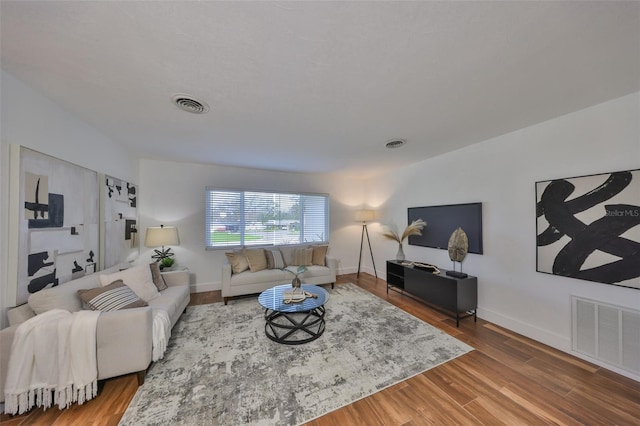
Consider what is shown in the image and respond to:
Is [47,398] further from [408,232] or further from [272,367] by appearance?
[408,232]

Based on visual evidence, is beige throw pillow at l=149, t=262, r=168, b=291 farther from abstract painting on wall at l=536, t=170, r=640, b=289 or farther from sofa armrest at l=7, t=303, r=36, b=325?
abstract painting on wall at l=536, t=170, r=640, b=289

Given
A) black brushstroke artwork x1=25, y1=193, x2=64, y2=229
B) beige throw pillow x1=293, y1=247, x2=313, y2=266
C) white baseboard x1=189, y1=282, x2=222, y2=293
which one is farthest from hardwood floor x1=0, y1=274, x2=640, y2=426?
beige throw pillow x1=293, y1=247, x2=313, y2=266

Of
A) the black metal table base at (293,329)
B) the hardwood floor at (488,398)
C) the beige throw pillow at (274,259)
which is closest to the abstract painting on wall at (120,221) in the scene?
the hardwood floor at (488,398)

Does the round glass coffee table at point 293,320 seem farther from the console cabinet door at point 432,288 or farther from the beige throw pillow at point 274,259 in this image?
the console cabinet door at point 432,288

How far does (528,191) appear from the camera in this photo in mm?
2484

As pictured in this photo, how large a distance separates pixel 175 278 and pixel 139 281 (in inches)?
20.9

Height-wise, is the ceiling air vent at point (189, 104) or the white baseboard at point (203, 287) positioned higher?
the ceiling air vent at point (189, 104)

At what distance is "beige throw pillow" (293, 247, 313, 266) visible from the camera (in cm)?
419

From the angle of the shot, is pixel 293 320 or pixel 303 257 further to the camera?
pixel 303 257

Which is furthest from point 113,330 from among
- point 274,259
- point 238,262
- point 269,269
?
point 274,259

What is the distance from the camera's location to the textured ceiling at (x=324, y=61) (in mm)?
1084

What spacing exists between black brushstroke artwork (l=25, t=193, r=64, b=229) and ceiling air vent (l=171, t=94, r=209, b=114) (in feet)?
4.55

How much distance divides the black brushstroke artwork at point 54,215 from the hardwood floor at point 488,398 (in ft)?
4.41

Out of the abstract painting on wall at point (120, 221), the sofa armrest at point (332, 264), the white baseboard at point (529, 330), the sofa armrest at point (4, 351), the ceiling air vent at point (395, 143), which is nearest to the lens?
the sofa armrest at point (4, 351)
